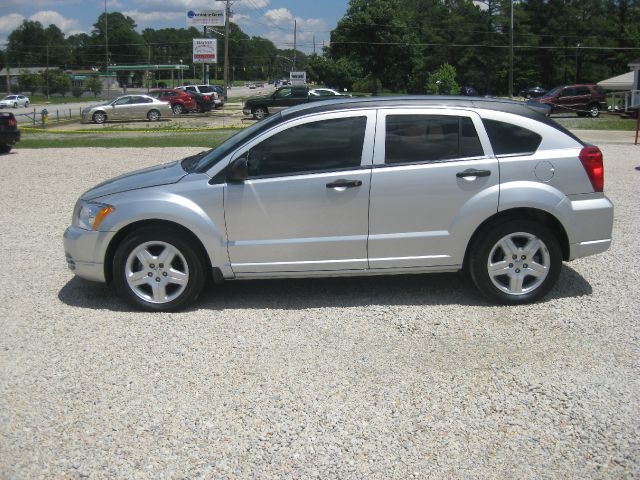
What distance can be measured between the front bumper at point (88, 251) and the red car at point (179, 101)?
3925cm

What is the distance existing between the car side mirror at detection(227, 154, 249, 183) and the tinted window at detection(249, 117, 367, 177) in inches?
4.2

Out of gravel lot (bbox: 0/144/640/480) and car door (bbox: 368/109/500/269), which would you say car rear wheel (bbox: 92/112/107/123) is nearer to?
gravel lot (bbox: 0/144/640/480)

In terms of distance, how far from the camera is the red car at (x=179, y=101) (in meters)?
43.8

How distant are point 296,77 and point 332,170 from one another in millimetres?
57543

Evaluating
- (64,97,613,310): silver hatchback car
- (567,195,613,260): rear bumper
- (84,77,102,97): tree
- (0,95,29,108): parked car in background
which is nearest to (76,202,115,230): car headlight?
(64,97,613,310): silver hatchback car

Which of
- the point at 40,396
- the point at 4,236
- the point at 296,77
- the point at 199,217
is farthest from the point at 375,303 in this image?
the point at 296,77

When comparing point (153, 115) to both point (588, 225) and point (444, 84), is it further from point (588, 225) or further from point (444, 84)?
point (444, 84)

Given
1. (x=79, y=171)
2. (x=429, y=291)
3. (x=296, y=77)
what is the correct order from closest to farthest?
(x=429, y=291) → (x=79, y=171) → (x=296, y=77)

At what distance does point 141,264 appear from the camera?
5.68 metres

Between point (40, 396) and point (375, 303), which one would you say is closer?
point (40, 396)

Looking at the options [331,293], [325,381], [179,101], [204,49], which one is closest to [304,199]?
[331,293]

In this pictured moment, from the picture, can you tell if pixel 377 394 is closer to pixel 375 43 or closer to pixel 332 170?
pixel 332 170

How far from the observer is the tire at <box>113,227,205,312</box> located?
18.4 ft

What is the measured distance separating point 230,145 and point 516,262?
8.55 ft
